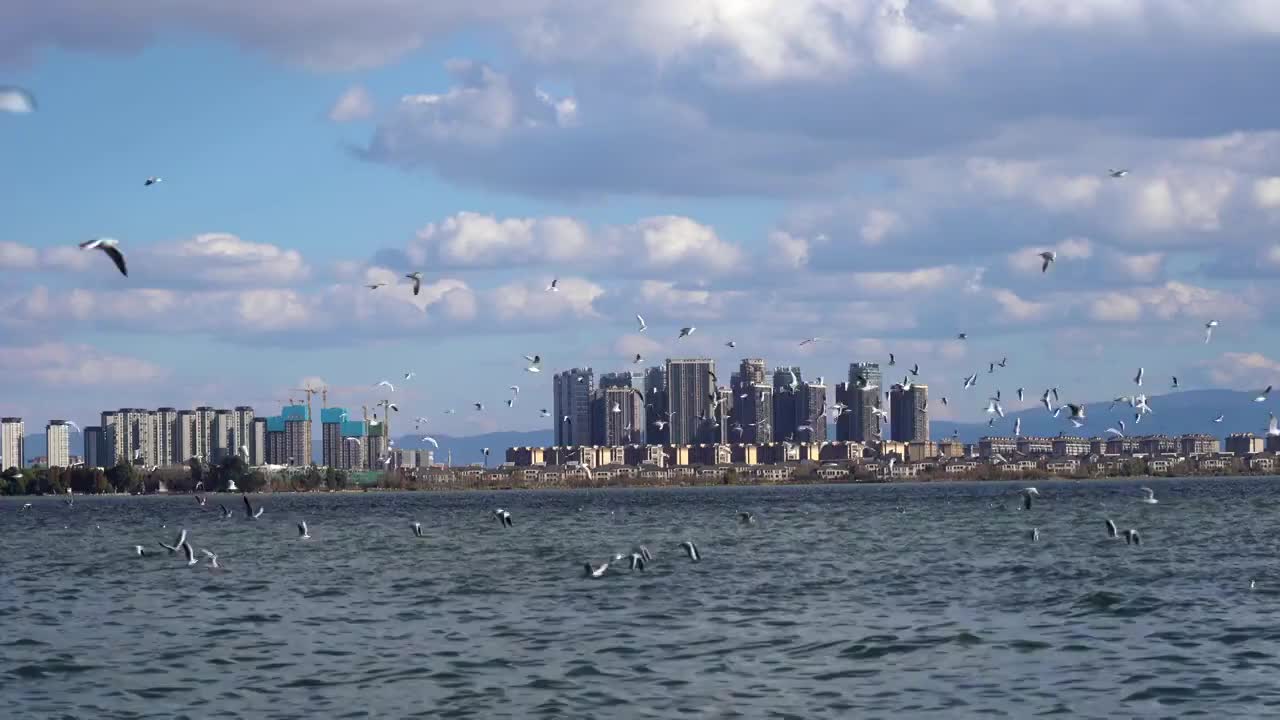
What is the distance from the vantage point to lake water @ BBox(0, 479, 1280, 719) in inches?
1029

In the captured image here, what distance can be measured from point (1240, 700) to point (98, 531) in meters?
84.3

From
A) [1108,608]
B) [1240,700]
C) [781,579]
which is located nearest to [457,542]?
[781,579]

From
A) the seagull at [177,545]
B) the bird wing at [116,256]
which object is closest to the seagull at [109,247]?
the bird wing at [116,256]

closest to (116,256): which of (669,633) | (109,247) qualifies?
(109,247)

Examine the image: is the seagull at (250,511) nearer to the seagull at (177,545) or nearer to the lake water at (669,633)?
the seagull at (177,545)

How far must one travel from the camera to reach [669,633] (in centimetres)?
3362

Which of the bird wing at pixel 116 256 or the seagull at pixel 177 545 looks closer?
the bird wing at pixel 116 256

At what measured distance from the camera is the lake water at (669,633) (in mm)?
26125

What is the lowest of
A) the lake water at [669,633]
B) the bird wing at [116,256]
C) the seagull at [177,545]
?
the lake water at [669,633]

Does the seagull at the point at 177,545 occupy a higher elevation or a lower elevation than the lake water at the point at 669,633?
higher

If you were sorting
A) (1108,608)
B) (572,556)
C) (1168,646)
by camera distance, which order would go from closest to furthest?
(1168,646) < (1108,608) < (572,556)

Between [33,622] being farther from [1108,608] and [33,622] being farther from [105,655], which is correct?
[1108,608]

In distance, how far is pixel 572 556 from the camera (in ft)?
195

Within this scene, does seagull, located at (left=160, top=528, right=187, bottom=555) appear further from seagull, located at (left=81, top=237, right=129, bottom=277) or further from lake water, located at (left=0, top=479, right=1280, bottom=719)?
seagull, located at (left=81, top=237, right=129, bottom=277)
